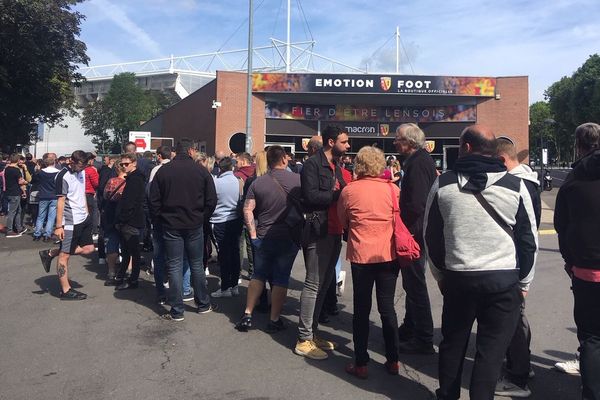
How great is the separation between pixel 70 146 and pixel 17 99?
6575 centimetres

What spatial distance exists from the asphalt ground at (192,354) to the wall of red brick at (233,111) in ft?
66.5

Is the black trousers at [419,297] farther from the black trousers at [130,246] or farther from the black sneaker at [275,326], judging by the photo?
the black trousers at [130,246]

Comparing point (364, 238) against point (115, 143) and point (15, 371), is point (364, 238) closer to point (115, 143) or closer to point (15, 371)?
point (15, 371)

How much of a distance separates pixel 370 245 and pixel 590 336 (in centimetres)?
161

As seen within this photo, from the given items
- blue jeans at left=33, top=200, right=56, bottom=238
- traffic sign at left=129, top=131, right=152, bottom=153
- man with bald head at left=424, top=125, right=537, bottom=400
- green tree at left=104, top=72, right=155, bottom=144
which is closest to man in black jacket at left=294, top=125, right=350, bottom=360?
man with bald head at left=424, top=125, right=537, bottom=400

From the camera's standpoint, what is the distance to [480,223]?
10.3ft

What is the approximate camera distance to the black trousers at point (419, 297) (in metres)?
4.60

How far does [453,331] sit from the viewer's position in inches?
131

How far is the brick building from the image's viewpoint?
2581 centimetres

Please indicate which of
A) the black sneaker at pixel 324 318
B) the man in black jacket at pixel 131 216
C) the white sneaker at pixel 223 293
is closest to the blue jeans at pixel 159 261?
the white sneaker at pixel 223 293

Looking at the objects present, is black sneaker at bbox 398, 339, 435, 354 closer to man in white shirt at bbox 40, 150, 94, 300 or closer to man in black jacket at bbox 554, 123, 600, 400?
man in black jacket at bbox 554, 123, 600, 400

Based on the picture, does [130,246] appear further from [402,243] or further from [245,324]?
[402,243]

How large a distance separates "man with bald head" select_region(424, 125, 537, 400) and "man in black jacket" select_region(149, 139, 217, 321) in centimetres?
311

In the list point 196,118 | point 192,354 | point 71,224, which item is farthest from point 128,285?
point 196,118
